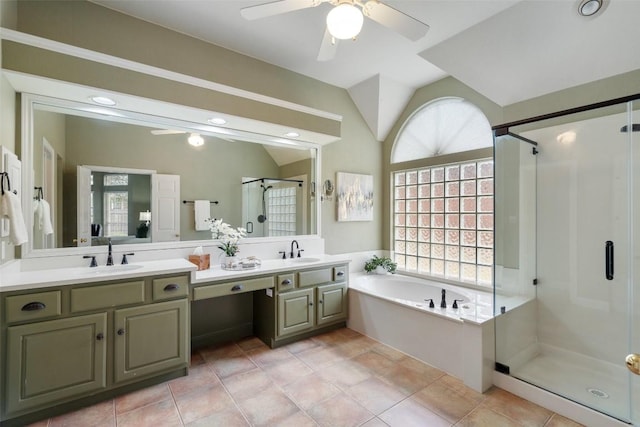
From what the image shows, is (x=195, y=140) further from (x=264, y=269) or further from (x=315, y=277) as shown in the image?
(x=315, y=277)

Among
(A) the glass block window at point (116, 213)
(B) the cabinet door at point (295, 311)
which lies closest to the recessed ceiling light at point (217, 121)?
(A) the glass block window at point (116, 213)

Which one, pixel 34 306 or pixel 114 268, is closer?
pixel 34 306

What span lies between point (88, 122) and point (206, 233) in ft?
4.45

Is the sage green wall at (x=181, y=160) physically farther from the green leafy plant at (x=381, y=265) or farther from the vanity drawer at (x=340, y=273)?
the green leafy plant at (x=381, y=265)

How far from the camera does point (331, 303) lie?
10.8ft

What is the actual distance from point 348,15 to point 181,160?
6.81 ft

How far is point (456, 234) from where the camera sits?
12.1 feet

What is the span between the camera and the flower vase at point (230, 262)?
9.48 feet

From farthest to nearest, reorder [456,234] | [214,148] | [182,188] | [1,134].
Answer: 1. [456,234]
2. [214,148]
3. [182,188]
4. [1,134]

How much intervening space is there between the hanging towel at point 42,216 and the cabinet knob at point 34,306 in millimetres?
694

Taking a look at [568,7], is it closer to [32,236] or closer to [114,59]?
[114,59]

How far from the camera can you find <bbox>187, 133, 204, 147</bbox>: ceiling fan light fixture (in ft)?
9.70

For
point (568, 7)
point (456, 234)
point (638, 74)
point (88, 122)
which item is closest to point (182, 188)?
point (88, 122)

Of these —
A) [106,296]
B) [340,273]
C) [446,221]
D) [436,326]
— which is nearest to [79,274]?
[106,296]
